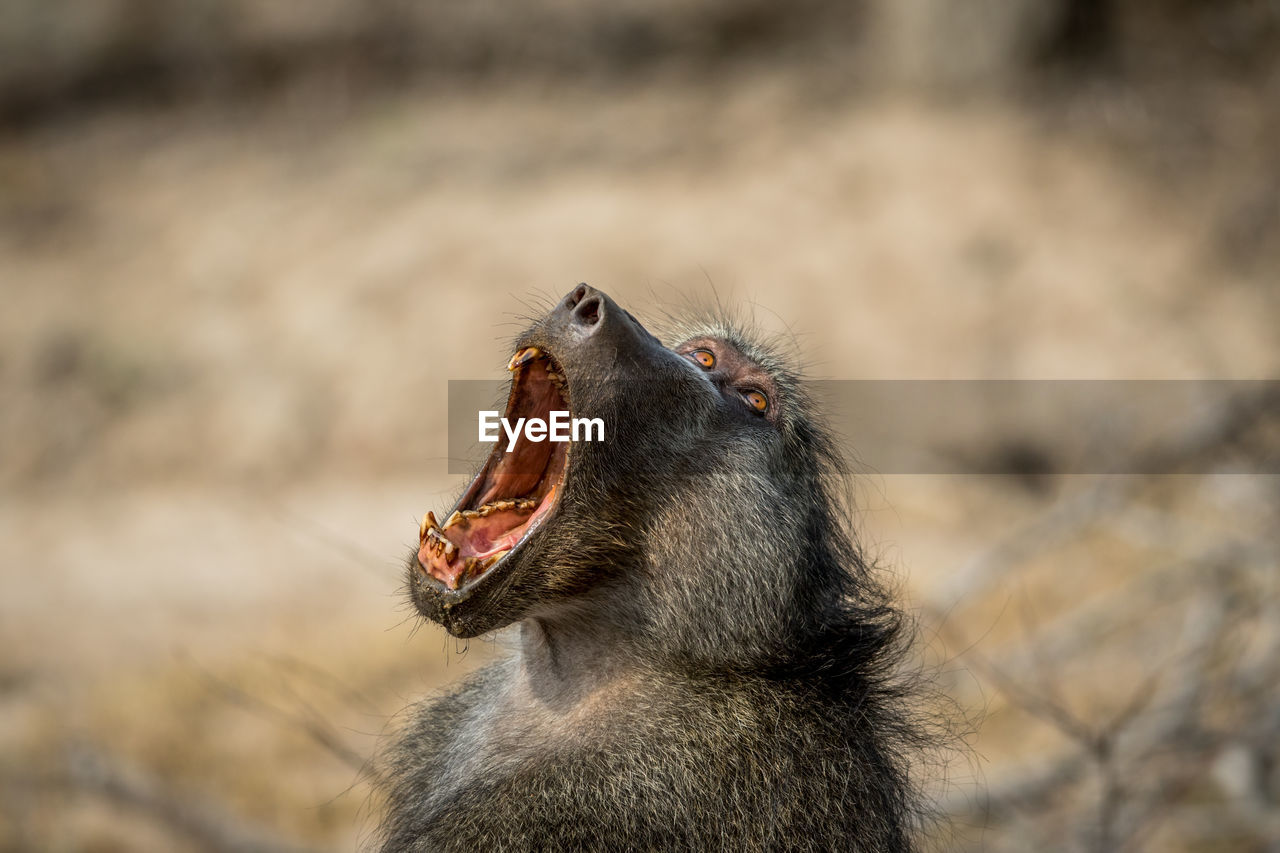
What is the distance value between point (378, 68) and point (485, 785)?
11702 mm

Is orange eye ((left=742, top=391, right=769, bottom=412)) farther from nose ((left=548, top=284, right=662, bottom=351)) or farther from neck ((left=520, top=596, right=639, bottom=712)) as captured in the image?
neck ((left=520, top=596, right=639, bottom=712))

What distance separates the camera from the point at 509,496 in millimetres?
2627

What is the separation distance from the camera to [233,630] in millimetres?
7906

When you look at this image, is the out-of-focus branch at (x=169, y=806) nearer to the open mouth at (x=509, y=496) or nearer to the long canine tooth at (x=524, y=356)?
the open mouth at (x=509, y=496)

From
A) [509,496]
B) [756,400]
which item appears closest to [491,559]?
[509,496]

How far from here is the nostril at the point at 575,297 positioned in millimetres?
2397

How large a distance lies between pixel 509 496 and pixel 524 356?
1.08ft

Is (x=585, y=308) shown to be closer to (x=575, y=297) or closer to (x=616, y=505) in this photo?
(x=575, y=297)

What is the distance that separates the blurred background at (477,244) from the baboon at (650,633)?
13.2ft

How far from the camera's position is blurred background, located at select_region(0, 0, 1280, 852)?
858cm

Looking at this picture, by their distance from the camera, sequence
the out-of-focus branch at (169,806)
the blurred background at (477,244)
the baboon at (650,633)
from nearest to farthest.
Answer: the baboon at (650,633), the out-of-focus branch at (169,806), the blurred background at (477,244)

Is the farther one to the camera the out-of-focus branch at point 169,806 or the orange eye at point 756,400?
the out-of-focus branch at point 169,806

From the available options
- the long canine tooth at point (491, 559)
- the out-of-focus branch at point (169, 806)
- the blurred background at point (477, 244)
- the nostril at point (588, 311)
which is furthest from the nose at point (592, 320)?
the blurred background at point (477, 244)

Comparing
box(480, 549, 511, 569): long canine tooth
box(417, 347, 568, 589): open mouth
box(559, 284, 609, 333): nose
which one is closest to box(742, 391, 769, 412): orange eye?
box(417, 347, 568, 589): open mouth
